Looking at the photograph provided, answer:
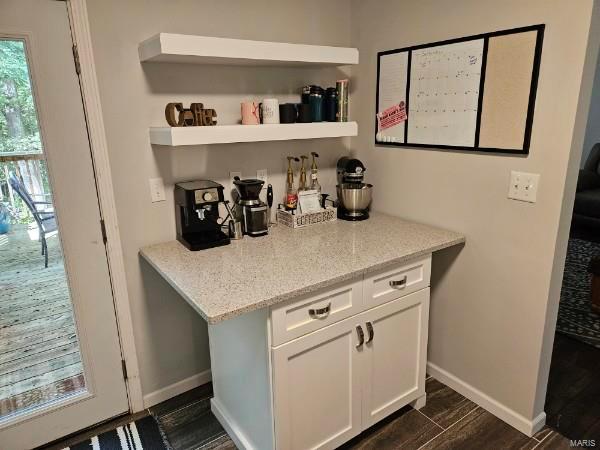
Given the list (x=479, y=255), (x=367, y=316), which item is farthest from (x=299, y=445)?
(x=479, y=255)

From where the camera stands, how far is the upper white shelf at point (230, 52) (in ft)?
5.44

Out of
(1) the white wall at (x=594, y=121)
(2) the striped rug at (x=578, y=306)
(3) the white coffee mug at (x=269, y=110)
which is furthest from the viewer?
(1) the white wall at (x=594, y=121)

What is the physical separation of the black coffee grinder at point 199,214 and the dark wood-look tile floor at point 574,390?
1836 millimetres

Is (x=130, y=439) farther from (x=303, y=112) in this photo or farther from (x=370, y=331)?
(x=303, y=112)

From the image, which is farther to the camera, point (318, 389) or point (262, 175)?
point (262, 175)

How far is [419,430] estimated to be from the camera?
2020 mm

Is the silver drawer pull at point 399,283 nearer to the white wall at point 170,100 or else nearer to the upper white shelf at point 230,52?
the white wall at point 170,100


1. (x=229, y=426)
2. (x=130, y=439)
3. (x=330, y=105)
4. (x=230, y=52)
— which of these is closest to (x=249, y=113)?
(x=230, y=52)

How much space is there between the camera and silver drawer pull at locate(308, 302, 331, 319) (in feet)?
5.22

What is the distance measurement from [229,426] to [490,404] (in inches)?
50.7

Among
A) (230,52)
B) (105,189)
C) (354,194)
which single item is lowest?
(354,194)

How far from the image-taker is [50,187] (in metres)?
1.75

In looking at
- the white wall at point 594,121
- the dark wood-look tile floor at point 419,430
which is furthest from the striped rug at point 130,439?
the white wall at point 594,121

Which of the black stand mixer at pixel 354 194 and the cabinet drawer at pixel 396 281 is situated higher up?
the black stand mixer at pixel 354 194
